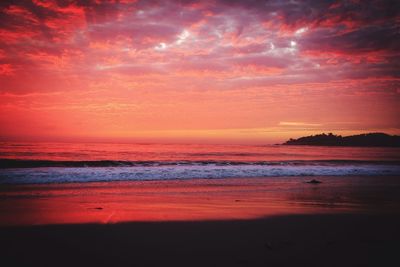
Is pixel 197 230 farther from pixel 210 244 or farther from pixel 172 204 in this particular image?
pixel 172 204

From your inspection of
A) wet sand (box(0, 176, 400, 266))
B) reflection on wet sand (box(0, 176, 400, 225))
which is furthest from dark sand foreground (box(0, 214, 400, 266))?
reflection on wet sand (box(0, 176, 400, 225))

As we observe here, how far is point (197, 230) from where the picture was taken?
6215mm

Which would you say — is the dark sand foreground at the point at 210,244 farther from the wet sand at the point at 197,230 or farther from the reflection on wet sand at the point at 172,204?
the reflection on wet sand at the point at 172,204

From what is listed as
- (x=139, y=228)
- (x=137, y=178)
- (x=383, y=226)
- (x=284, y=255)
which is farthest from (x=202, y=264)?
(x=137, y=178)

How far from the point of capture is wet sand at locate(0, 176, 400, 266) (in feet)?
15.1

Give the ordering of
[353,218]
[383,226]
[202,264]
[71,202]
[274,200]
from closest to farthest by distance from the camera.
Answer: [202,264]
[383,226]
[353,218]
[71,202]
[274,200]

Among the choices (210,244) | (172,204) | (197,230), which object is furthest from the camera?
(172,204)

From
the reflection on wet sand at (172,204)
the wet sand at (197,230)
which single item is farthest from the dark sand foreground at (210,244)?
the reflection on wet sand at (172,204)

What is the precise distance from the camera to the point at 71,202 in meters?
Answer: 9.55

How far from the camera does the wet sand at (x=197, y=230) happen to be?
461 cm

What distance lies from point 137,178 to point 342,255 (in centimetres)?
1404

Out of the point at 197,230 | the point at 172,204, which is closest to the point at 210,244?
the point at 197,230

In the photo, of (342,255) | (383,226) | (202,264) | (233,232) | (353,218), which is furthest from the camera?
(353,218)

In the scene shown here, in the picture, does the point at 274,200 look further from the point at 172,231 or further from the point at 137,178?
the point at 137,178
